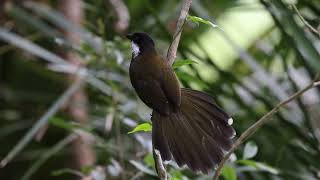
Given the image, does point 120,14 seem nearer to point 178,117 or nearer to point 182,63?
point 178,117

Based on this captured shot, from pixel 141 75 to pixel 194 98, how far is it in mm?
143

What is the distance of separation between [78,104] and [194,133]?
1009 millimetres

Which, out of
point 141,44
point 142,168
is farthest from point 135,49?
point 142,168

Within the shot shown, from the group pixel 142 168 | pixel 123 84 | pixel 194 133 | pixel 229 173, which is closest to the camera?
pixel 194 133

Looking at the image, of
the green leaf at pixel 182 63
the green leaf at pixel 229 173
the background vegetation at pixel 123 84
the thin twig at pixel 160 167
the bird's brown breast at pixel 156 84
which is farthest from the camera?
the background vegetation at pixel 123 84

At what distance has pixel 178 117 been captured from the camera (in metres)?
1.38

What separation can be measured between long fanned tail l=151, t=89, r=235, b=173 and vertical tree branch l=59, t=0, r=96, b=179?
0.83 m

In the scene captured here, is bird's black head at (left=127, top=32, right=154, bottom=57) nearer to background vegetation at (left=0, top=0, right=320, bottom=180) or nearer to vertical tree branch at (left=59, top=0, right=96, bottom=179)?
background vegetation at (left=0, top=0, right=320, bottom=180)

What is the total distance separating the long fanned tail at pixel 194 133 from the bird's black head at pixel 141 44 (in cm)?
12

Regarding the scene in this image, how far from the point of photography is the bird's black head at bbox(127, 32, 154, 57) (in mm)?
1407

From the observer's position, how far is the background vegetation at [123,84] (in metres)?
1.76

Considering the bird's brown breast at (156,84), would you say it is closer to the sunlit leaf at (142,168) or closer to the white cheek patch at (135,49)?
the white cheek patch at (135,49)

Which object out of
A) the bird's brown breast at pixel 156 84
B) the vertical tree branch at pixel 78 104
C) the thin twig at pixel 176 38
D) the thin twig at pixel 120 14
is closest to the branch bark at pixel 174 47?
the thin twig at pixel 176 38

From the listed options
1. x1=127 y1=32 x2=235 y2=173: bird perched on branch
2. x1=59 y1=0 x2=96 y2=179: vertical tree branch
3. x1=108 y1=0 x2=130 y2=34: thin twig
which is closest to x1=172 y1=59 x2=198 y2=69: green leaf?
x1=127 y1=32 x2=235 y2=173: bird perched on branch
